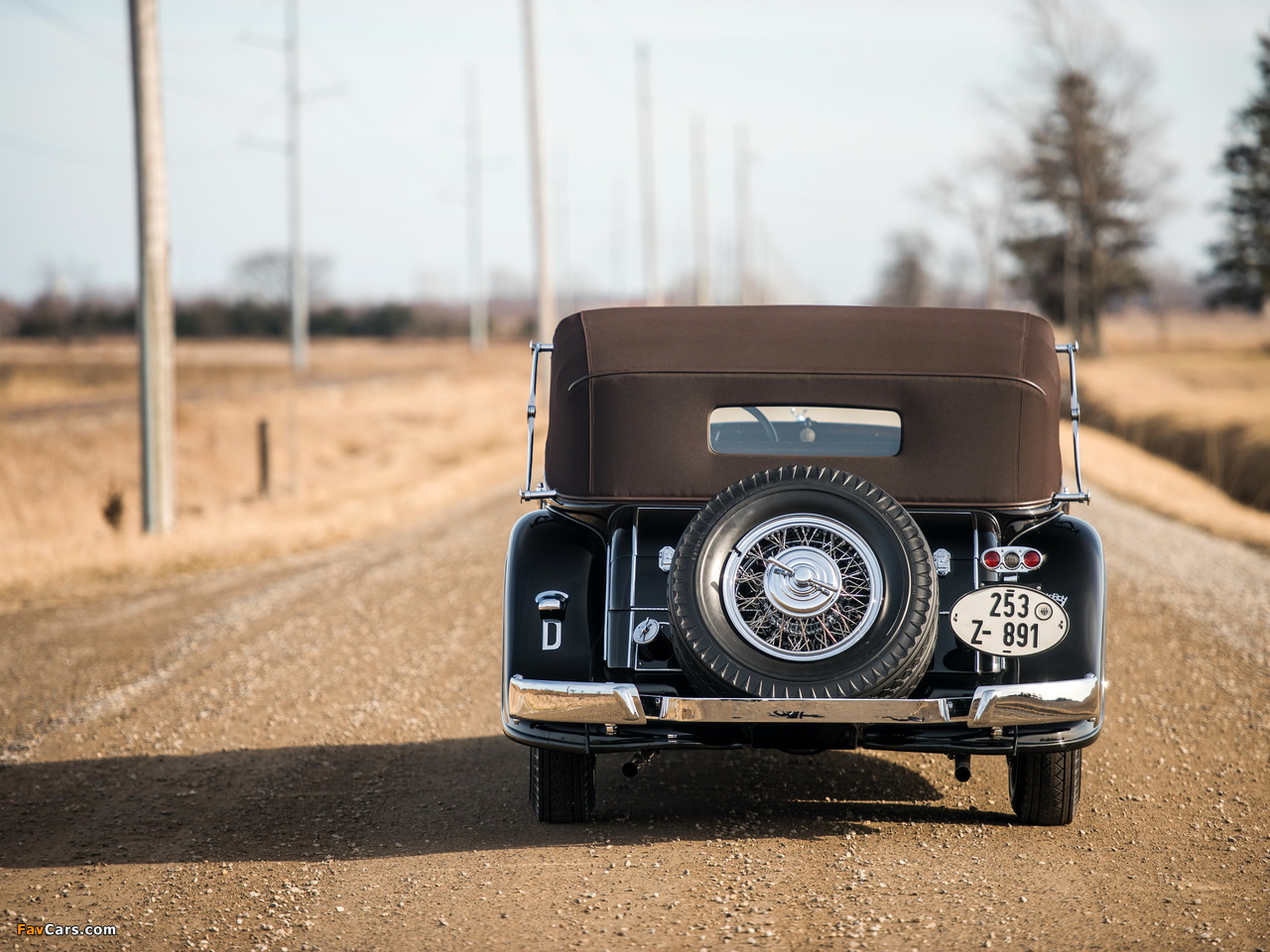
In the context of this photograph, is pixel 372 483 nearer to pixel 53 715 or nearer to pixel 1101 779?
pixel 53 715

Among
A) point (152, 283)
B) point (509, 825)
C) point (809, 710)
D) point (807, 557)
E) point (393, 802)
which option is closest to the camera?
point (809, 710)

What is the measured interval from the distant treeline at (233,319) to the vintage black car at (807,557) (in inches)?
2013

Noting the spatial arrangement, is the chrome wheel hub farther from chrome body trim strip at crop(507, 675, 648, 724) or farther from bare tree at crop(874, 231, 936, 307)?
bare tree at crop(874, 231, 936, 307)

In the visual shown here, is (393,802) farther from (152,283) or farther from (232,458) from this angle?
(232,458)

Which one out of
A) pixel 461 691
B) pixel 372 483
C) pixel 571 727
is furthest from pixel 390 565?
pixel 372 483

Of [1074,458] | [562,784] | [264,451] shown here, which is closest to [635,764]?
[562,784]

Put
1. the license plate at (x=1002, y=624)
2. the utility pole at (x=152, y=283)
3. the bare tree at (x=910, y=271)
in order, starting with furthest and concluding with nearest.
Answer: the bare tree at (x=910, y=271), the utility pole at (x=152, y=283), the license plate at (x=1002, y=624)

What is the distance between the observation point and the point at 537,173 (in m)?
25.8

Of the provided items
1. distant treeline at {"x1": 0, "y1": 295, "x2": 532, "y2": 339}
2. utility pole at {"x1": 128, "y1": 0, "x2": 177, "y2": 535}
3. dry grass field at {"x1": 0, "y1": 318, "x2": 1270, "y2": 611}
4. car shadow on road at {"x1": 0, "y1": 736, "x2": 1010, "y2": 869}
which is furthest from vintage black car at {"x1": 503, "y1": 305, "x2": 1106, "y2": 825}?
distant treeline at {"x1": 0, "y1": 295, "x2": 532, "y2": 339}

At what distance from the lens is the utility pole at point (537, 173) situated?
25797 mm

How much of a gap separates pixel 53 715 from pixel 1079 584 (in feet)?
17.9

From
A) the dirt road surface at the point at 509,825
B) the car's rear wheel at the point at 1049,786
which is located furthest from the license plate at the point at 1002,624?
the dirt road surface at the point at 509,825

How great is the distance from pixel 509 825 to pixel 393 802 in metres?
0.63

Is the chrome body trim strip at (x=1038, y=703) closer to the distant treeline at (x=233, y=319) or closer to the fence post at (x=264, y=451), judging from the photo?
the fence post at (x=264, y=451)
